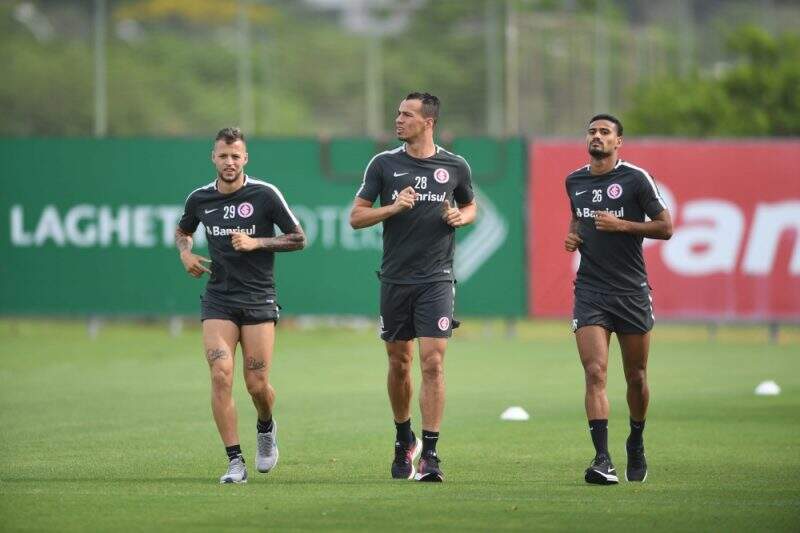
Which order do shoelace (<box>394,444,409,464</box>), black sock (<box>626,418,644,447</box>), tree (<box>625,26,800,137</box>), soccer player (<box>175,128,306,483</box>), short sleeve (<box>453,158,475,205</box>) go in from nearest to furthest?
1. black sock (<box>626,418,644,447</box>)
2. soccer player (<box>175,128,306,483</box>)
3. shoelace (<box>394,444,409,464</box>)
4. short sleeve (<box>453,158,475,205</box>)
5. tree (<box>625,26,800,137</box>)

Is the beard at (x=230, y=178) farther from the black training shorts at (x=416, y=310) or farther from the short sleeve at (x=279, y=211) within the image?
the black training shorts at (x=416, y=310)

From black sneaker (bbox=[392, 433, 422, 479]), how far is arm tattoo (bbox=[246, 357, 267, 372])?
1.06 m

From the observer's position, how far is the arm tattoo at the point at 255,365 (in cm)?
1203

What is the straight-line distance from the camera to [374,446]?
14016 millimetres

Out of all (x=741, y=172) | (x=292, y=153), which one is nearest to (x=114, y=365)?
(x=292, y=153)

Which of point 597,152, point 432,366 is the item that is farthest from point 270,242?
point 597,152

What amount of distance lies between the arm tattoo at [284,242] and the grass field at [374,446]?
1.54 m

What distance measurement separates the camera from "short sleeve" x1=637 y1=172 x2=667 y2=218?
11.9 metres

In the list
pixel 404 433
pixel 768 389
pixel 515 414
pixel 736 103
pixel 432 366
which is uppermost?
pixel 736 103

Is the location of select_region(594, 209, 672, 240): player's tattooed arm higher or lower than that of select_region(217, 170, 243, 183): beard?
lower

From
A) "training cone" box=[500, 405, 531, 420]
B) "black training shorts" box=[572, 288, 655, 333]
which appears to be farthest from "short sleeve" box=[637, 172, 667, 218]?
"training cone" box=[500, 405, 531, 420]

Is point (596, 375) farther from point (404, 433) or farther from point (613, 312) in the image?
point (404, 433)

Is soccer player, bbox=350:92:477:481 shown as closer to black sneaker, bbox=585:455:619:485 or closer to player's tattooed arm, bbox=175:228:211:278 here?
player's tattooed arm, bbox=175:228:211:278

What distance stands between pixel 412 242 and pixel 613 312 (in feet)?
4.70
